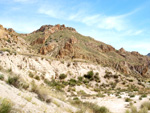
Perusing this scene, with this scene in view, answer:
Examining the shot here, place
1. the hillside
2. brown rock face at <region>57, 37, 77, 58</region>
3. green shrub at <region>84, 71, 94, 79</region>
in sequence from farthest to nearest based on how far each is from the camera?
the hillside → brown rock face at <region>57, 37, 77, 58</region> → green shrub at <region>84, 71, 94, 79</region>

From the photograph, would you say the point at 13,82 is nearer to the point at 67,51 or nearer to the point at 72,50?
the point at 67,51

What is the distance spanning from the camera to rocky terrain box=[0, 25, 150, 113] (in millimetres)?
6309

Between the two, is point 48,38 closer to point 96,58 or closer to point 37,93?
point 96,58

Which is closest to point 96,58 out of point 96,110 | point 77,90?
point 77,90

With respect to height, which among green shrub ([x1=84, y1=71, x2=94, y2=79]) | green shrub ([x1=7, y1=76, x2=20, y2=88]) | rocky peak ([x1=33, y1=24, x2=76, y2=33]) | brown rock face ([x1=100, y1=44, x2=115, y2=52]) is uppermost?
rocky peak ([x1=33, y1=24, x2=76, y2=33])

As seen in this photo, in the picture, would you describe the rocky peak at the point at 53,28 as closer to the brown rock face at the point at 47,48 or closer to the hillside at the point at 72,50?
the hillside at the point at 72,50

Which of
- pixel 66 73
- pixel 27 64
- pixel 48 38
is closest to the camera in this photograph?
pixel 27 64

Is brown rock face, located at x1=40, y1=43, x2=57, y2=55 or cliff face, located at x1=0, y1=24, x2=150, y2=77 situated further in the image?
brown rock face, located at x1=40, y1=43, x2=57, y2=55

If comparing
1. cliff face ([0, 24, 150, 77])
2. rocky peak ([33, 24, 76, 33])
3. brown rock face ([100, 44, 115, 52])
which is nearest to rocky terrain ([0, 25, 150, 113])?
cliff face ([0, 24, 150, 77])

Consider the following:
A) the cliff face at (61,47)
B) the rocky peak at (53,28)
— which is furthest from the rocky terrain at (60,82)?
the rocky peak at (53,28)

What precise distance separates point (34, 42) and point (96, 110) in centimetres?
5148

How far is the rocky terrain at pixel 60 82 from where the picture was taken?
20.7 feet

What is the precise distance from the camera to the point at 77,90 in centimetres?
2467

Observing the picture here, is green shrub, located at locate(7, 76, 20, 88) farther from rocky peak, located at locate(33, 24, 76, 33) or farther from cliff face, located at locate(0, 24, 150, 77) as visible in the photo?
rocky peak, located at locate(33, 24, 76, 33)
